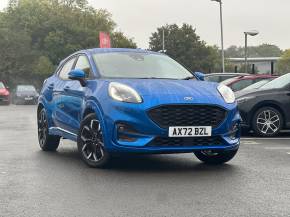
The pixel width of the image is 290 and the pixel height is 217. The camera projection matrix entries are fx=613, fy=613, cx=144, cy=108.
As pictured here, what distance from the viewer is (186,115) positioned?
23.5 ft

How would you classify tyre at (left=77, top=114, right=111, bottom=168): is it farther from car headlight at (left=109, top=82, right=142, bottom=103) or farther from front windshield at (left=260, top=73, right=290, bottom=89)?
front windshield at (left=260, top=73, right=290, bottom=89)

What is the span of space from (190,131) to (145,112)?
589mm

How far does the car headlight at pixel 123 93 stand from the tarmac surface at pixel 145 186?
87 centimetres

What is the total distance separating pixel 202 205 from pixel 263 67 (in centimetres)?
12493

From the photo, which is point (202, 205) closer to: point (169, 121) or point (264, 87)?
point (169, 121)

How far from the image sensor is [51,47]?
67.8 metres

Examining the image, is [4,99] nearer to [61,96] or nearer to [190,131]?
[61,96]

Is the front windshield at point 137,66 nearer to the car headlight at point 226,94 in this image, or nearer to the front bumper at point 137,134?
the car headlight at point 226,94

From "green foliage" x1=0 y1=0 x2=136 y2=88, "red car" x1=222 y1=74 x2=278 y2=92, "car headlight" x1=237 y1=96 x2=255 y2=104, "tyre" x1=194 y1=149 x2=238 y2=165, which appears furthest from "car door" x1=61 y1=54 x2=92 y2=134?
"green foliage" x1=0 y1=0 x2=136 y2=88

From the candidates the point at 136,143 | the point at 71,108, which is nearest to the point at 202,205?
Answer: the point at 136,143

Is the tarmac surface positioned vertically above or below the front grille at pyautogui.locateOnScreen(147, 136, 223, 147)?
below

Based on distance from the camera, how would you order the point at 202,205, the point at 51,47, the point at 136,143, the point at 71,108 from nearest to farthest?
the point at 202,205
the point at 136,143
the point at 71,108
the point at 51,47

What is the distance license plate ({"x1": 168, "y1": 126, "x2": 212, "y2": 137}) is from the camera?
23.3 feet

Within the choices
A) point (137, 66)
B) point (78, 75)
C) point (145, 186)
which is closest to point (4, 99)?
point (137, 66)
